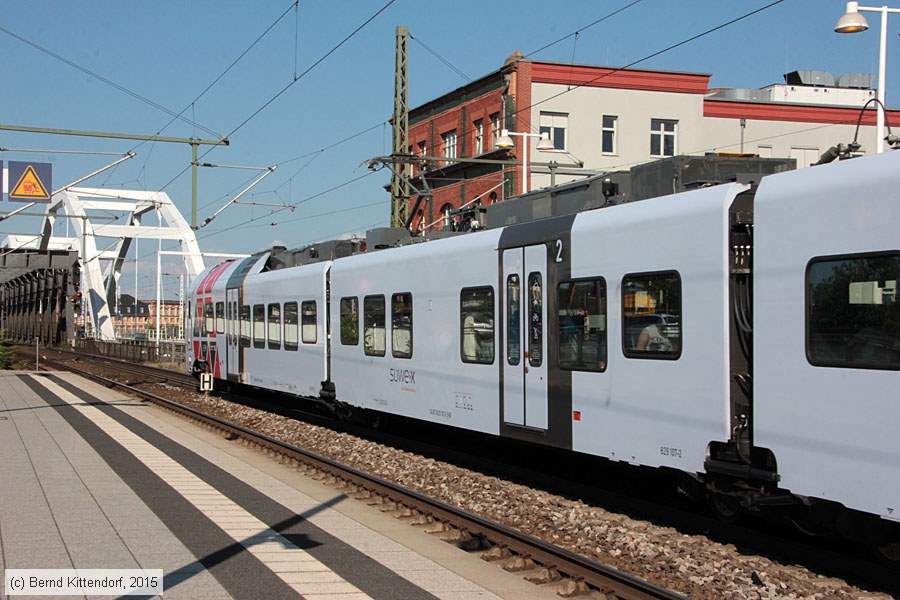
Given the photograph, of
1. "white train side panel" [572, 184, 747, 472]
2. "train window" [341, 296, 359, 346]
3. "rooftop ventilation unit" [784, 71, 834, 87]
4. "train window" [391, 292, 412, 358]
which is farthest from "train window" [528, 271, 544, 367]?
"rooftop ventilation unit" [784, 71, 834, 87]

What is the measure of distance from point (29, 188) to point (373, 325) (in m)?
14.8

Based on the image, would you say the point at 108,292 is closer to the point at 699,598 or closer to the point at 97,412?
the point at 97,412

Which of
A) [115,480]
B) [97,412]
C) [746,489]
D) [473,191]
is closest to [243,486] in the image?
[115,480]

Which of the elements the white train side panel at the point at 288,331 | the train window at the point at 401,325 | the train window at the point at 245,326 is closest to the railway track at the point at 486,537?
the train window at the point at 401,325

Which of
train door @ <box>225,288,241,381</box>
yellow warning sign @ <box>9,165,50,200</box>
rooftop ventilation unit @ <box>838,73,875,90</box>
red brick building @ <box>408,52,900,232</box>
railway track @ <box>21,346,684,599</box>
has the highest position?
rooftop ventilation unit @ <box>838,73,875,90</box>

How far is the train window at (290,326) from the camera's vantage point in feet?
63.0

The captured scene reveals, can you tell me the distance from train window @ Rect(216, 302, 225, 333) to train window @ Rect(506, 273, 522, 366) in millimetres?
14853

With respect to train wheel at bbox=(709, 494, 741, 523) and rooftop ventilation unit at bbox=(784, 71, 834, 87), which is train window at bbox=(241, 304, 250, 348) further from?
rooftop ventilation unit at bbox=(784, 71, 834, 87)

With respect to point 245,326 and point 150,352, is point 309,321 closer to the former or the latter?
point 245,326

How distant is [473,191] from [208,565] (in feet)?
115

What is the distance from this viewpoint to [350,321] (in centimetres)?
1642

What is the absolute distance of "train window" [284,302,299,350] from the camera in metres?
19.2

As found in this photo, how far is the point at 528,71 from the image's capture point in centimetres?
3781

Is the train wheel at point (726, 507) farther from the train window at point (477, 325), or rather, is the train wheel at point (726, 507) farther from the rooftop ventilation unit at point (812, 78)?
the rooftop ventilation unit at point (812, 78)
